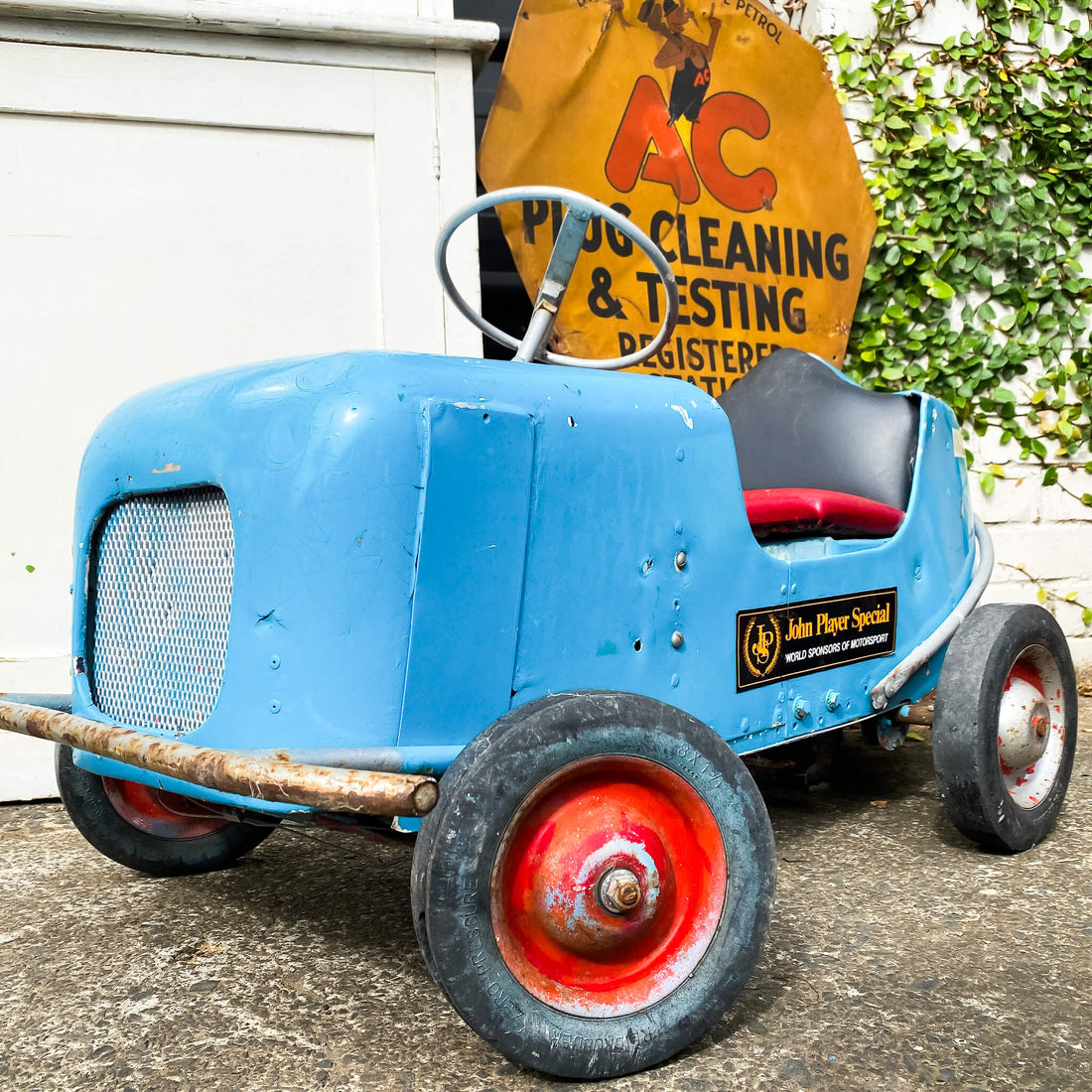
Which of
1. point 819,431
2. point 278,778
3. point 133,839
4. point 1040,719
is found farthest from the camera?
point 819,431

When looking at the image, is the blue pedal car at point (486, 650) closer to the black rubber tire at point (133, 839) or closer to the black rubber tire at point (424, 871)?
the black rubber tire at point (424, 871)

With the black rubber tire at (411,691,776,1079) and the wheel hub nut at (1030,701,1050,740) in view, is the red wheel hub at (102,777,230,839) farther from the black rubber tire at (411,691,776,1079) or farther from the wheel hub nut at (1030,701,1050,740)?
the wheel hub nut at (1030,701,1050,740)

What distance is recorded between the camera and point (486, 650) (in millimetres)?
1357

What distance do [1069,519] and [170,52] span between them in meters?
3.30

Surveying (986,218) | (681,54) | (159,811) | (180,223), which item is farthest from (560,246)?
(986,218)

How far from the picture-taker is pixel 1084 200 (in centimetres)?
384

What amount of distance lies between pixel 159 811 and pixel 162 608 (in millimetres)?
616

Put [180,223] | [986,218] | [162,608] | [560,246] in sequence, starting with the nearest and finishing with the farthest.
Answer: [162,608]
[560,246]
[180,223]
[986,218]

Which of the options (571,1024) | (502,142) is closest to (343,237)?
(502,142)

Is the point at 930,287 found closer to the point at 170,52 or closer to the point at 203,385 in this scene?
the point at 170,52

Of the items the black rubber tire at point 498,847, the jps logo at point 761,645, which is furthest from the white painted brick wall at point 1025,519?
the black rubber tire at point 498,847

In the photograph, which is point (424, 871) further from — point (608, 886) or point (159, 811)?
point (159, 811)

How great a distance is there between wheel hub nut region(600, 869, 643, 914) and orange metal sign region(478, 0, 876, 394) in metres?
2.18

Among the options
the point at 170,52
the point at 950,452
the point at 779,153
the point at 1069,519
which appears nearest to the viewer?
the point at 950,452
